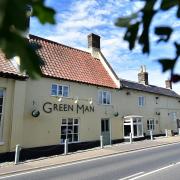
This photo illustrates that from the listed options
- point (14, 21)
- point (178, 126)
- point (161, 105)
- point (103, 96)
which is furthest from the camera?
point (178, 126)

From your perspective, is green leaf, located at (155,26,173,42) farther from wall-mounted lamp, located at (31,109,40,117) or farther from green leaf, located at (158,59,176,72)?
wall-mounted lamp, located at (31,109,40,117)

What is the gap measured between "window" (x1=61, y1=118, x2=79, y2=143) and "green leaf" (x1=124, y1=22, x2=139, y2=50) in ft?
65.5

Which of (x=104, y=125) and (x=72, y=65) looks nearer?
(x=72, y=65)

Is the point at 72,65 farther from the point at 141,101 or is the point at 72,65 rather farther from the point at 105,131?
the point at 141,101

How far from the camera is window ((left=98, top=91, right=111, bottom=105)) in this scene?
24.8m

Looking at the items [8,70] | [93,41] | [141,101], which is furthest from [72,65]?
[141,101]

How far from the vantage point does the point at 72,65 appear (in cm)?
2356

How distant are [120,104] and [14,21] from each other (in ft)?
87.6

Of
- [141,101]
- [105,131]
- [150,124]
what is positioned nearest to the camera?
[105,131]

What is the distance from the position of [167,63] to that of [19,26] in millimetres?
762

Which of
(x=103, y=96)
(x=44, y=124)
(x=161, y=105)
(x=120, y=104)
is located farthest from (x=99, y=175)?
(x=161, y=105)

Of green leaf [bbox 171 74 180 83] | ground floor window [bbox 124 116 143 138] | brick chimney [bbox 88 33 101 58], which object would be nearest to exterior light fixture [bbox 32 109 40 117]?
brick chimney [bbox 88 33 101 58]

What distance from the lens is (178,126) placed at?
39.5 metres

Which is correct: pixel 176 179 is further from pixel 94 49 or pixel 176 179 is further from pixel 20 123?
pixel 94 49
